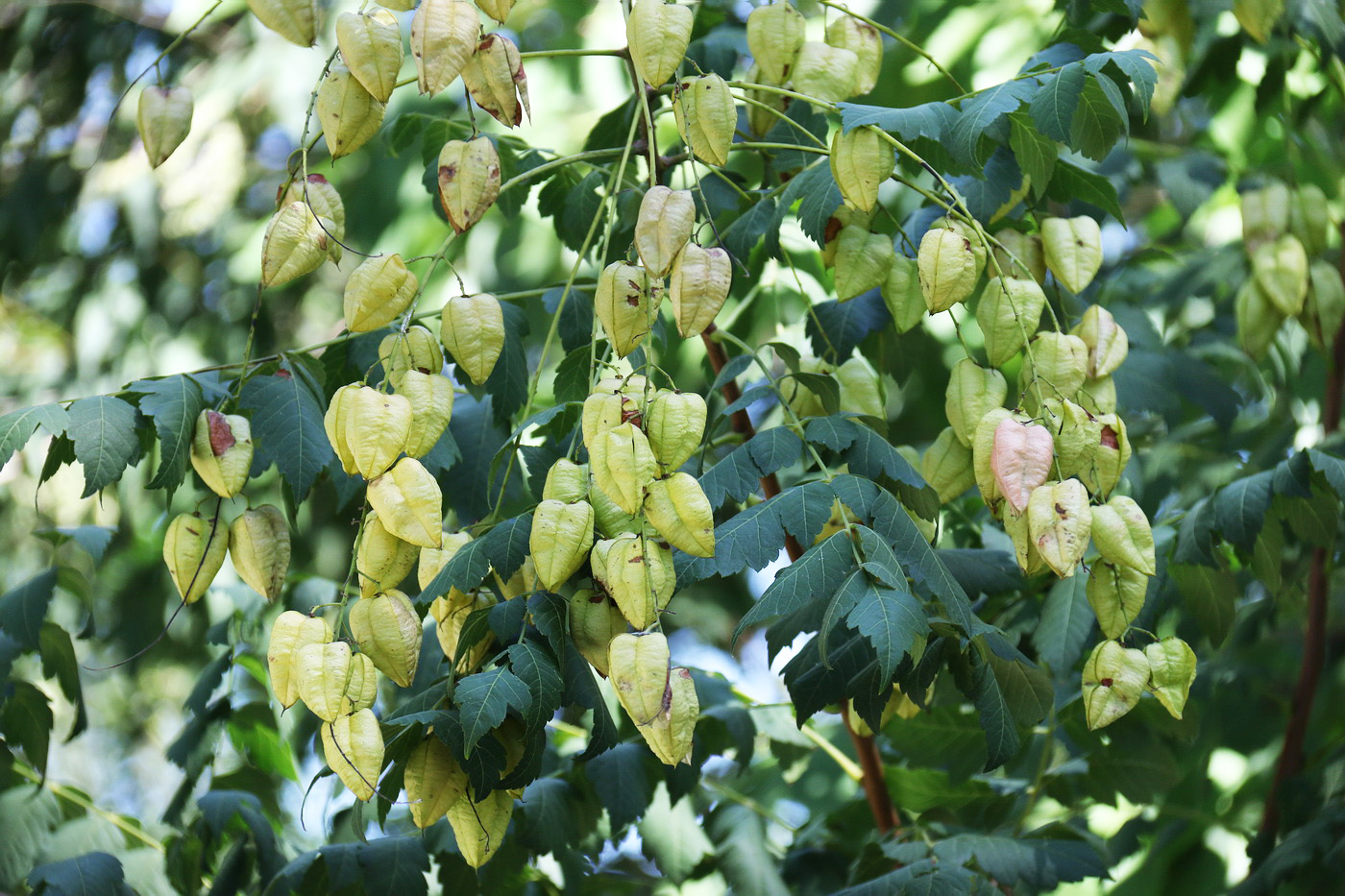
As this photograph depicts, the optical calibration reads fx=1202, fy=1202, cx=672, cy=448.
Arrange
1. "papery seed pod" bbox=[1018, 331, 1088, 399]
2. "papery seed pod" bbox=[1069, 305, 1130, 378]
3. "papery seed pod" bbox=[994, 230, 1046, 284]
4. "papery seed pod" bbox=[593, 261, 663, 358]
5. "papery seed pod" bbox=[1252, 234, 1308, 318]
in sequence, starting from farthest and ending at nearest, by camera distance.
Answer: "papery seed pod" bbox=[1252, 234, 1308, 318]
"papery seed pod" bbox=[994, 230, 1046, 284]
"papery seed pod" bbox=[1069, 305, 1130, 378]
"papery seed pod" bbox=[1018, 331, 1088, 399]
"papery seed pod" bbox=[593, 261, 663, 358]

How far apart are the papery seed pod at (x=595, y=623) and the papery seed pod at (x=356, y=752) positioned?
0.19m

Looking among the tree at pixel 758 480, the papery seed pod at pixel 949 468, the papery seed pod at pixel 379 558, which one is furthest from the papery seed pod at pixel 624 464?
the papery seed pod at pixel 949 468

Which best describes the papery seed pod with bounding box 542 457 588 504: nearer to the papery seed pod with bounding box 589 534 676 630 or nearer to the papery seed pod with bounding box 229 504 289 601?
the papery seed pod with bounding box 589 534 676 630

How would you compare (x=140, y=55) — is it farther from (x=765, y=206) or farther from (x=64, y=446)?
(x=765, y=206)

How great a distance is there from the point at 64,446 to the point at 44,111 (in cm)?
304

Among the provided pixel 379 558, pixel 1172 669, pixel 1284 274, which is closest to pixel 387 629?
pixel 379 558

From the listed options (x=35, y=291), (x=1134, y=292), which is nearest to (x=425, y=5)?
(x=1134, y=292)

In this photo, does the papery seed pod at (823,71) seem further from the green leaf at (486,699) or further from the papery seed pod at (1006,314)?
the green leaf at (486,699)

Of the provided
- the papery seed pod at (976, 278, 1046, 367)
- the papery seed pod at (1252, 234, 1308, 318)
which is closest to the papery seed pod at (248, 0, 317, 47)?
the papery seed pod at (976, 278, 1046, 367)

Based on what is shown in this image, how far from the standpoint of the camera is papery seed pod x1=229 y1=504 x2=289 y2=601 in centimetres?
120

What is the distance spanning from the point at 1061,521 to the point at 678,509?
0.32 metres

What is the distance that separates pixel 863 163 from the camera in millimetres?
1068

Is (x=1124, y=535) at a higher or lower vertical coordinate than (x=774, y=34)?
lower

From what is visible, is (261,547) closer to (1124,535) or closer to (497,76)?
(497,76)
